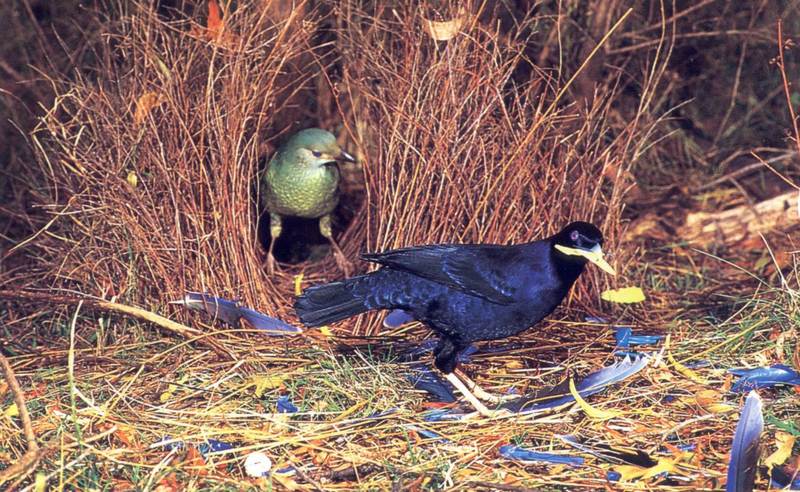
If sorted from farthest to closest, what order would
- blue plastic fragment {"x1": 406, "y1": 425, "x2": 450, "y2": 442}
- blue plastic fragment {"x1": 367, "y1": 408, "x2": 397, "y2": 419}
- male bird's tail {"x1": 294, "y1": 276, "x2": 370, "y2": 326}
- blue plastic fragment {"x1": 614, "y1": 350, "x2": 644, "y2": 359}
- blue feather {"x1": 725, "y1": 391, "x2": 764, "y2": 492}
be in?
blue plastic fragment {"x1": 614, "y1": 350, "x2": 644, "y2": 359} → male bird's tail {"x1": 294, "y1": 276, "x2": 370, "y2": 326} → blue plastic fragment {"x1": 367, "y1": 408, "x2": 397, "y2": 419} → blue plastic fragment {"x1": 406, "y1": 425, "x2": 450, "y2": 442} → blue feather {"x1": 725, "y1": 391, "x2": 764, "y2": 492}

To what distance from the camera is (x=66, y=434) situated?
337cm

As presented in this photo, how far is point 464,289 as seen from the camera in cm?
384

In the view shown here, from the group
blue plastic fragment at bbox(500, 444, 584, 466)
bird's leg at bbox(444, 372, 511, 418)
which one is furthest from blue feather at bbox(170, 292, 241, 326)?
blue plastic fragment at bbox(500, 444, 584, 466)

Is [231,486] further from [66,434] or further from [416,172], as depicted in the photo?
[416,172]

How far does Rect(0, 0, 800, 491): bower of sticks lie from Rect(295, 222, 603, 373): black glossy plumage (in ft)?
0.96

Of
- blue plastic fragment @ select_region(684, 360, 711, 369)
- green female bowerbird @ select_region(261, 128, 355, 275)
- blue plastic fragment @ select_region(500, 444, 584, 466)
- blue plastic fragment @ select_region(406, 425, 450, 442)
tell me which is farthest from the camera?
green female bowerbird @ select_region(261, 128, 355, 275)

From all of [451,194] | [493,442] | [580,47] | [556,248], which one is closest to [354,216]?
[451,194]

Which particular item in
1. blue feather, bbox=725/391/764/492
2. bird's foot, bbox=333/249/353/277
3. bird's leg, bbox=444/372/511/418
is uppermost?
blue feather, bbox=725/391/764/492

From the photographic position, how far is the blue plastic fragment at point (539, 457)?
3.29 metres

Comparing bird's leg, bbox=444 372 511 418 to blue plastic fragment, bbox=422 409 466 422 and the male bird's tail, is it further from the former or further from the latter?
the male bird's tail

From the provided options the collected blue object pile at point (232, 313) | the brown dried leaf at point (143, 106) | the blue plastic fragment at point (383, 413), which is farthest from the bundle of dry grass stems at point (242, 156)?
the blue plastic fragment at point (383, 413)

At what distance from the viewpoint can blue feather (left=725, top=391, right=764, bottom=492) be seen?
9.87 feet

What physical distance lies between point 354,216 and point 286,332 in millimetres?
1644

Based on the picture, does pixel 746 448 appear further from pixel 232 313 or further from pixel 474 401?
pixel 232 313
